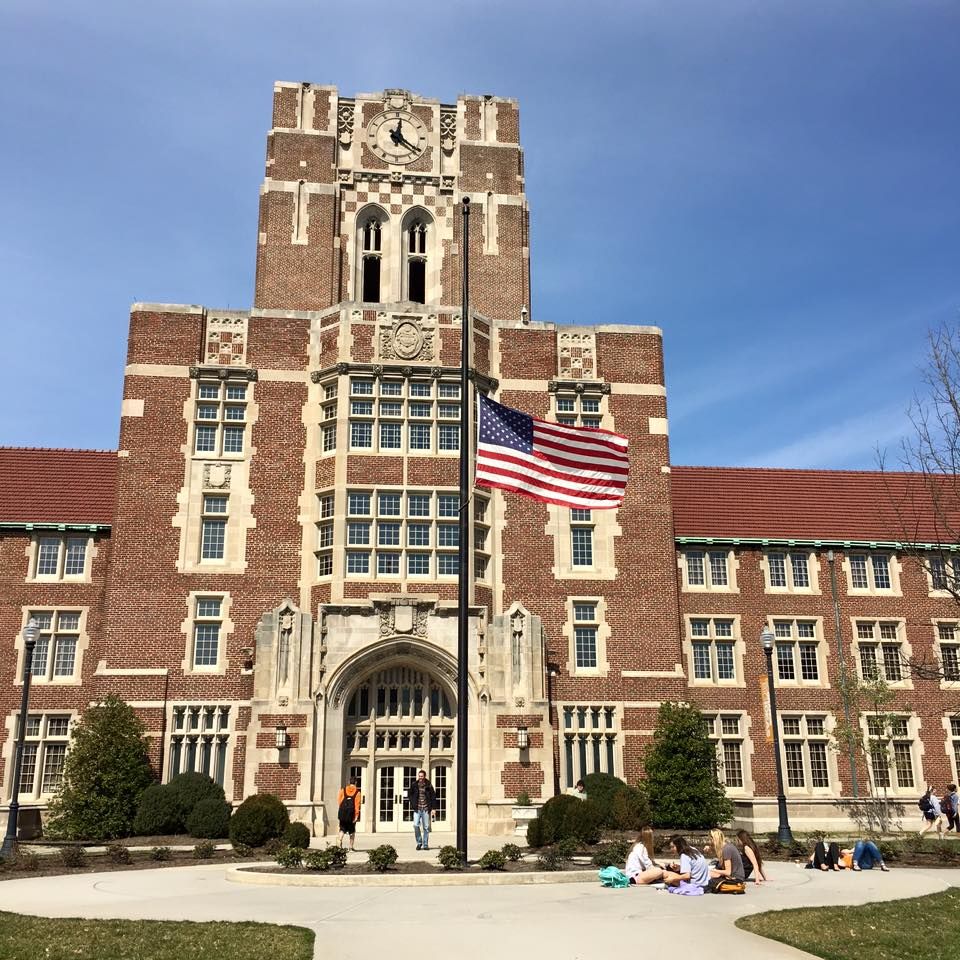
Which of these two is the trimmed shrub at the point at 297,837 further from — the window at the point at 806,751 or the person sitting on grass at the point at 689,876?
the window at the point at 806,751

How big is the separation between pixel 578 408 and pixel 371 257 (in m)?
10.2

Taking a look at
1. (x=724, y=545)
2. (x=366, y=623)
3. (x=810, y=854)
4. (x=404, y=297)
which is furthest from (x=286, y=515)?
(x=810, y=854)

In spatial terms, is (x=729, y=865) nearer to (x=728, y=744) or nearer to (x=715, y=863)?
(x=715, y=863)

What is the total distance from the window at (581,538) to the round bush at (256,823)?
45.2ft

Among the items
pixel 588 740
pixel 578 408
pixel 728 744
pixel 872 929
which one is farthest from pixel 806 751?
pixel 872 929

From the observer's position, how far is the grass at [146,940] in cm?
1221

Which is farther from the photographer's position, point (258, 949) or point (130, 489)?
point (130, 489)

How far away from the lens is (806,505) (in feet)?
134

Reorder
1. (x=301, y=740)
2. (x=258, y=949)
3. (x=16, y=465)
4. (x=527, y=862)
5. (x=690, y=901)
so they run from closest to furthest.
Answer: (x=258, y=949)
(x=690, y=901)
(x=527, y=862)
(x=301, y=740)
(x=16, y=465)

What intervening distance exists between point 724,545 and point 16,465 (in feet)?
81.7

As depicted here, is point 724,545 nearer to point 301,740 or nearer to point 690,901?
point 301,740

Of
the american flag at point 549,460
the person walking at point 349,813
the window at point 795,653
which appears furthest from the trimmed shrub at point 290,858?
the window at point 795,653

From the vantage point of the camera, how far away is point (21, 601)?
34.3m

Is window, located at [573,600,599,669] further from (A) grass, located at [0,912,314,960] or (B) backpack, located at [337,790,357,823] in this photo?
(A) grass, located at [0,912,314,960]
